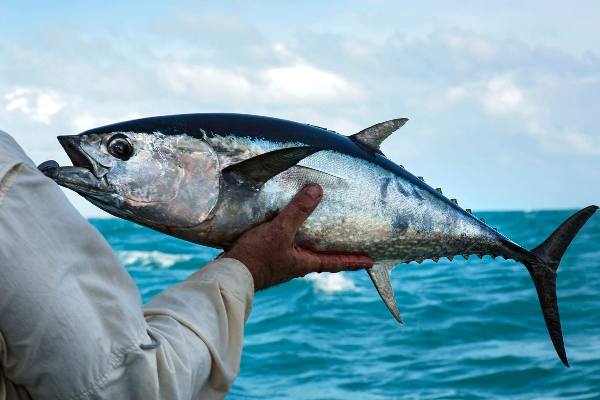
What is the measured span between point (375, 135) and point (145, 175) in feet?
3.09

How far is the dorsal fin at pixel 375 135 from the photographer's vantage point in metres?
2.40

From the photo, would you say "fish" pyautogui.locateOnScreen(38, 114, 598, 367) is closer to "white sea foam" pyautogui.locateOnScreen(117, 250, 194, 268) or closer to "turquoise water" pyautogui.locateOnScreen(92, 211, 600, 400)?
"turquoise water" pyautogui.locateOnScreen(92, 211, 600, 400)

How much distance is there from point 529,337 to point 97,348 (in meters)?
9.98

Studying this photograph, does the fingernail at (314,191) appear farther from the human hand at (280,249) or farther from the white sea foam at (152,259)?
the white sea foam at (152,259)

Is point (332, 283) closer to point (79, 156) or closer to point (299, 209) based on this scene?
point (299, 209)

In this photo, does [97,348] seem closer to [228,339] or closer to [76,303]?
[76,303]

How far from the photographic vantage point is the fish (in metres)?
1.89

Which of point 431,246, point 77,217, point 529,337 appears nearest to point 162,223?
point 77,217

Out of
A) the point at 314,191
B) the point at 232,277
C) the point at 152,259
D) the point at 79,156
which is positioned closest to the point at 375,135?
the point at 314,191

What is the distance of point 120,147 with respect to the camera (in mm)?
1898

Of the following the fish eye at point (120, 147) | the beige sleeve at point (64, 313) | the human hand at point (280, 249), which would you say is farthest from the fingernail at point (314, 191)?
the beige sleeve at point (64, 313)

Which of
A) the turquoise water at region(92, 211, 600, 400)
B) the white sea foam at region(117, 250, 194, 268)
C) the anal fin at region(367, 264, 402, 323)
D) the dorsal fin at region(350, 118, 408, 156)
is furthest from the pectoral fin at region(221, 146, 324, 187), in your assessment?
the white sea foam at region(117, 250, 194, 268)

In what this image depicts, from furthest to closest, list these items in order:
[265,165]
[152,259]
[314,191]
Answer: [152,259] < [314,191] < [265,165]

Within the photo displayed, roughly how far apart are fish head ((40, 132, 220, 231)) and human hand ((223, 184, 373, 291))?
16cm
